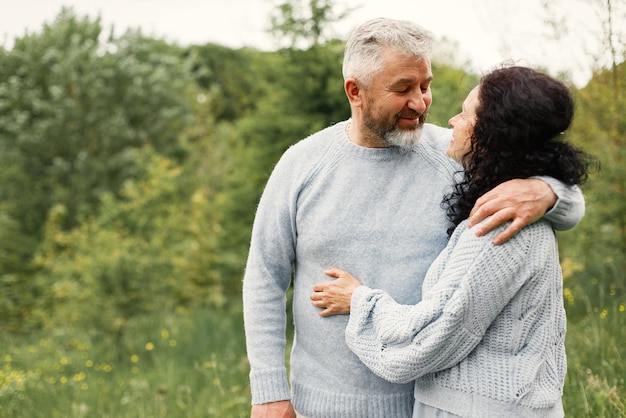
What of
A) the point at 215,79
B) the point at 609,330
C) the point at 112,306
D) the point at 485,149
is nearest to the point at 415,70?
the point at 485,149

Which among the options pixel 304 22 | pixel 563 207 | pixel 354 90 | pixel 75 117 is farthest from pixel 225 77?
pixel 563 207

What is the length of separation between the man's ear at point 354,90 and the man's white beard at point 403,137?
17cm

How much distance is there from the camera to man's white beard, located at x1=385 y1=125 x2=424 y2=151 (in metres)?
2.30

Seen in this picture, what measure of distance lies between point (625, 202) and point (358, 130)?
278 centimetres

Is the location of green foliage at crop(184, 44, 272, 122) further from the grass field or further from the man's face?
the man's face

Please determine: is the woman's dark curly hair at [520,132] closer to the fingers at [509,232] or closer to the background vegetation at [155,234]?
the fingers at [509,232]

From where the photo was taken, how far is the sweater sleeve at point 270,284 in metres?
2.40

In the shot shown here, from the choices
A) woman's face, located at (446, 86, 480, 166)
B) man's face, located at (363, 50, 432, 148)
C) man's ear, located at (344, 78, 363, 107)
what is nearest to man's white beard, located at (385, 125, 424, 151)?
man's face, located at (363, 50, 432, 148)

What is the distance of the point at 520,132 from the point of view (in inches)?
71.0

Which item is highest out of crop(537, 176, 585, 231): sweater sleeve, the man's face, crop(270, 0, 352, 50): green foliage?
crop(270, 0, 352, 50): green foliage

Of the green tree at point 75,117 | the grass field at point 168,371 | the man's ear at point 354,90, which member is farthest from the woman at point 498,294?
the green tree at point 75,117

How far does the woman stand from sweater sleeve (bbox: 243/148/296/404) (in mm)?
544

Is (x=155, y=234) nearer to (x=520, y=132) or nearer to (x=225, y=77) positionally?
(x=520, y=132)

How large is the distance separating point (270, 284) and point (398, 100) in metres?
0.78
